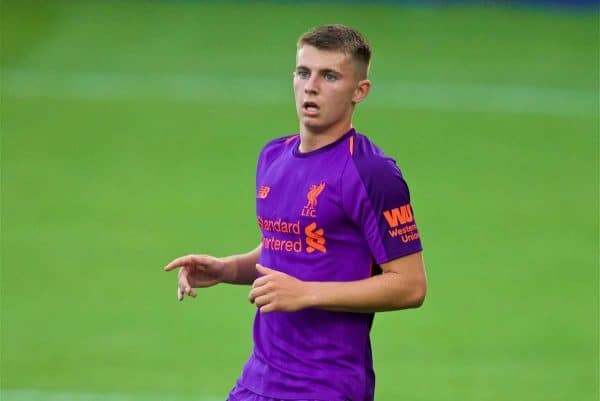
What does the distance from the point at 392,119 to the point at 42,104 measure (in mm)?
3909

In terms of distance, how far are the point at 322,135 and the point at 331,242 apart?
0.42 meters

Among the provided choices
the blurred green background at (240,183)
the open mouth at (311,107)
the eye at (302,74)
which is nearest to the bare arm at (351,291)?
the open mouth at (311,107)

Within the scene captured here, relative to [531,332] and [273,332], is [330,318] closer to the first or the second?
[273,332]

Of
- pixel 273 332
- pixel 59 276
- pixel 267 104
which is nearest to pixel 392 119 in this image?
pixel 267 104

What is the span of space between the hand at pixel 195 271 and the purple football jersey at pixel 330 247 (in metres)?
0.34

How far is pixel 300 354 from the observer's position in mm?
5352

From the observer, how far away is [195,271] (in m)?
5.74

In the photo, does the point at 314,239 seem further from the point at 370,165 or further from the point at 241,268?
the point at 241,268

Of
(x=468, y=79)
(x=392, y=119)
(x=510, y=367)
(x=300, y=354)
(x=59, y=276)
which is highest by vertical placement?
(x=468, y=79)

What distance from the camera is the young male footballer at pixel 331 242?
5.18 meters

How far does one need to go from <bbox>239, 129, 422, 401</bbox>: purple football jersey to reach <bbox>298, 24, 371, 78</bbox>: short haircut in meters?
0.31

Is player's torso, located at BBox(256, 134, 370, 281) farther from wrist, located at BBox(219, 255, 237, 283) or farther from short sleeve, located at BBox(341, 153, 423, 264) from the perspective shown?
wrist, located at BBox(219, 255, 237, 283)

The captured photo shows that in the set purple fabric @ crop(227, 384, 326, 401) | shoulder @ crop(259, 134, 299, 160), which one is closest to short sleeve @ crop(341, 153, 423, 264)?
shoulder @ crop(259, 134, 299, 160)

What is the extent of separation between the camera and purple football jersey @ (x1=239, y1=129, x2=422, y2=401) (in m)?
5.20
